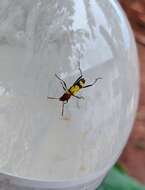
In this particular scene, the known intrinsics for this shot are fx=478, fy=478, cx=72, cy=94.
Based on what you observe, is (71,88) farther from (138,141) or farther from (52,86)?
(138,141)

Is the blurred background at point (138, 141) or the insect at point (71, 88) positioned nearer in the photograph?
the insect at point (71, 88)

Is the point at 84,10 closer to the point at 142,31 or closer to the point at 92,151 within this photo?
the point at 92,151

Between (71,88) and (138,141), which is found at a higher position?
(71,88)

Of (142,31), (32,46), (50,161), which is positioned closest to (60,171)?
(50,161)

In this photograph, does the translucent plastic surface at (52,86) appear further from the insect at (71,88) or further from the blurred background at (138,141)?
the blurred background at (138,141)

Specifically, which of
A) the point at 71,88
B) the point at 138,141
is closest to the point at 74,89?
the point at 71,88

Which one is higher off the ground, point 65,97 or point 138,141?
point 65,97

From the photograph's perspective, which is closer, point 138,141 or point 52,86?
point 52,86

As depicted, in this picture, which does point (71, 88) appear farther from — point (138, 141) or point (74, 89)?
point (138, 141)

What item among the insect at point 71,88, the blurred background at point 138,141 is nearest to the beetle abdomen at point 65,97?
the insect at point 71,88
